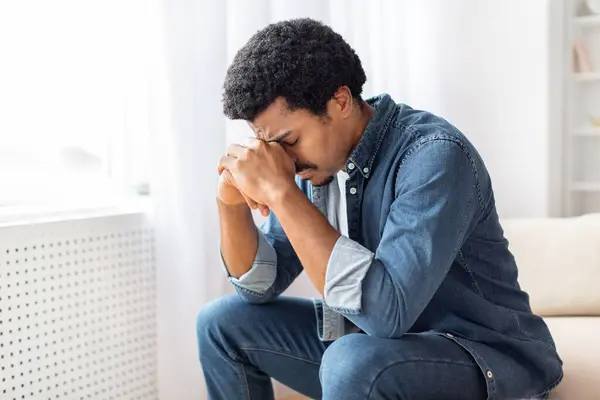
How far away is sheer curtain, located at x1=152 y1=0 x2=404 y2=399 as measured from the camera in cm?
182

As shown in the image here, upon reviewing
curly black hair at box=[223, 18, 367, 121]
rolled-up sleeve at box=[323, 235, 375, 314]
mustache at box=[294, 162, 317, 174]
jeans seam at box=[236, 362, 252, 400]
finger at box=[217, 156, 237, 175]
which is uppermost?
curly black hair at box=[223, 18, 367, 121]

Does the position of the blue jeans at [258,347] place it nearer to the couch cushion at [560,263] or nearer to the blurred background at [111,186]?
the blurred background at [111,186]

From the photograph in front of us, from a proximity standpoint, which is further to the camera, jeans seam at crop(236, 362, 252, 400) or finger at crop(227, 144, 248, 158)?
jeans seam at crop(236, 362, 252, 400)

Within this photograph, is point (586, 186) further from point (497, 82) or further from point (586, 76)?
point (497, 82)

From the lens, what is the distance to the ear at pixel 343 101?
1.21 m

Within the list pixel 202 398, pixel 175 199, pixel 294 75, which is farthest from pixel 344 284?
pixel 202 398

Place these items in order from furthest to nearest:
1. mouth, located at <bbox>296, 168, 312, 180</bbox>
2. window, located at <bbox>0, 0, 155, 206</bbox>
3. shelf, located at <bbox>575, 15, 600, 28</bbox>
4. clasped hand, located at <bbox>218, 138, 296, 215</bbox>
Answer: shelf, located at <bbox>575, 15, 600, 28</bbox> < window, located at <bbox>0, 0, 155, 206</bbox> < mouth, located at <bbox>296, 168, 312, 180</bbox> < clasped hand, located at <bbox>218, 138, 296, 215</bbox>

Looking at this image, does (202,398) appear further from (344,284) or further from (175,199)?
(344,284)

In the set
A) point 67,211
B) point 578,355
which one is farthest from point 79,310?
point 578,355

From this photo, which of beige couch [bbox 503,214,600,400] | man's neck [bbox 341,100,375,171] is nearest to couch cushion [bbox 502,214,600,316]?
beige couch [bbox 503,214,600,400]

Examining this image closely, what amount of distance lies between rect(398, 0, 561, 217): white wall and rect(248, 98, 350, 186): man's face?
3.87ft

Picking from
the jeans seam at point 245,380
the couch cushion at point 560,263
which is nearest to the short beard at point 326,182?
the jeans seam at point 245,380

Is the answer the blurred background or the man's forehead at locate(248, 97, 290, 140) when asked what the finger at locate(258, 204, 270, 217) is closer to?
the man's forehead at locate(248, 97, 290, 140)

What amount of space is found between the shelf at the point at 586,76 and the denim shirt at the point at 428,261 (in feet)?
4.67
